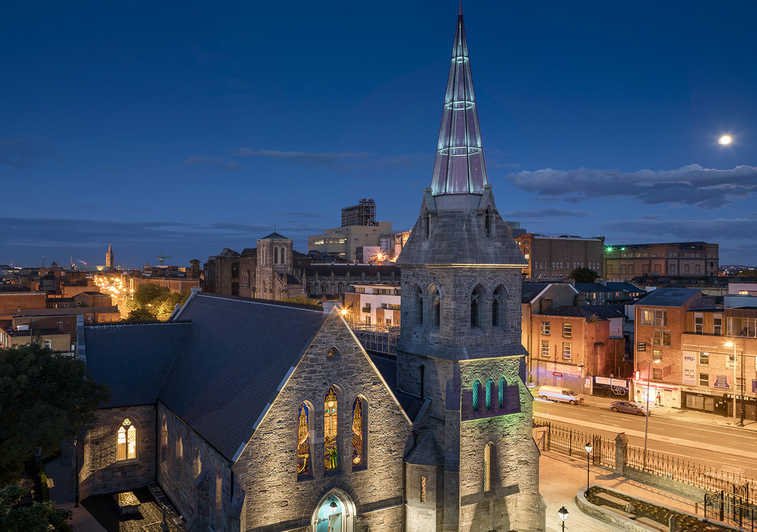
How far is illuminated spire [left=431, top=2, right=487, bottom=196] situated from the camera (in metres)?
28.0

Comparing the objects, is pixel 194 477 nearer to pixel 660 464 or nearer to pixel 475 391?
pixel 475 391

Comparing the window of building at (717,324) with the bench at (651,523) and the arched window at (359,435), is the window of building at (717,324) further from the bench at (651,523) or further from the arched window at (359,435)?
the arched window at (359,435)

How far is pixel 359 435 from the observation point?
85.2 ft

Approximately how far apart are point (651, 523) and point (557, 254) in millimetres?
126956

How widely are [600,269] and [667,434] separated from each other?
4906 inches

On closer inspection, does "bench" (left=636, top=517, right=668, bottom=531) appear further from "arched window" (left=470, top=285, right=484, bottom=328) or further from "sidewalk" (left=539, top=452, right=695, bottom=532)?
"arched window" (left=470, top=285, right=484, bottom=328)

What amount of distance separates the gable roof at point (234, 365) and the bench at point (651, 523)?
808 inches

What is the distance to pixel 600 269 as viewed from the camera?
16450cm

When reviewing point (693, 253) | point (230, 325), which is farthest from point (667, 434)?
point (693, 253)

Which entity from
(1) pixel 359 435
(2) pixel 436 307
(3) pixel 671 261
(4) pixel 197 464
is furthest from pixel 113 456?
(3) pixel 671 261

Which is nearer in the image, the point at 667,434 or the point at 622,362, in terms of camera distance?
the point at 667,434

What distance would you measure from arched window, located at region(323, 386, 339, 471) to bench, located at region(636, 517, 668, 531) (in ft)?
56.0

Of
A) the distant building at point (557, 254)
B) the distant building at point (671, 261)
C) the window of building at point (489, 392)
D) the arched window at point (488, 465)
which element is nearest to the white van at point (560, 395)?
the arched window at point (488, 465)

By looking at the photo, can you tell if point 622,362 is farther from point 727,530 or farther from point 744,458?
point 727,530
